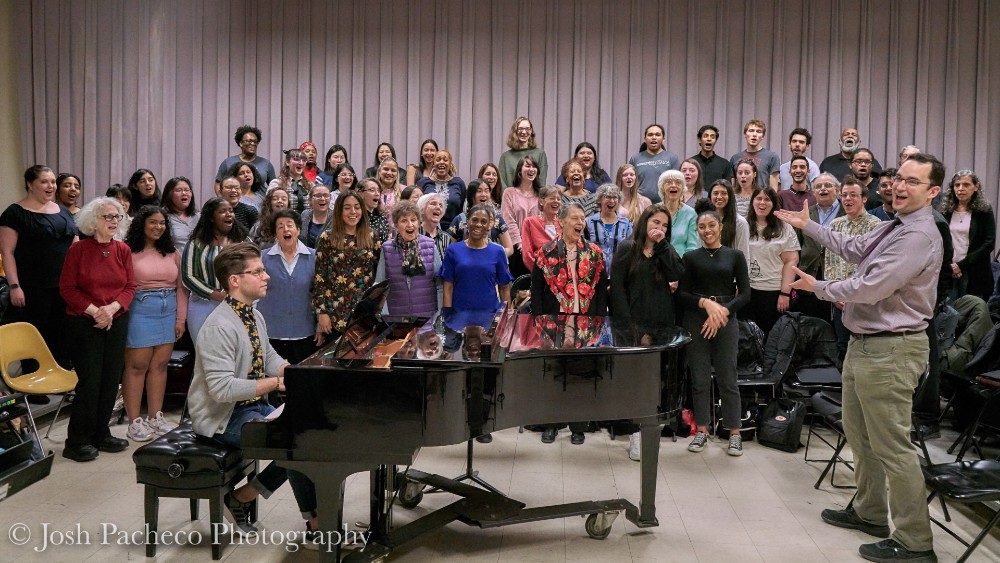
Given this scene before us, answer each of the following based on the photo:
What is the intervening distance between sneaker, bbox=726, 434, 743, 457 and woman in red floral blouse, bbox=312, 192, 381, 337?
8.12ft

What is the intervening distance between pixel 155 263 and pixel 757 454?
12.9 feet

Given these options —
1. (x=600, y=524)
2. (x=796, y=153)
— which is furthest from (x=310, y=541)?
(x=796, y=153)

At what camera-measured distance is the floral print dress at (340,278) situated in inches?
206

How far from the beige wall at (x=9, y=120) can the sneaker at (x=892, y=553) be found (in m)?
8.65

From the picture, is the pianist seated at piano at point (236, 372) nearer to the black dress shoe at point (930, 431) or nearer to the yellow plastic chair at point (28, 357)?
the yellow plastic chair at point (28, 357)

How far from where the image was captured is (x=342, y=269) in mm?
5227

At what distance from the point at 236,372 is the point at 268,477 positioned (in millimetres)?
464

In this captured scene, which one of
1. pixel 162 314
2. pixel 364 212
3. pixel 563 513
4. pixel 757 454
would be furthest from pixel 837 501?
pixel 162 314

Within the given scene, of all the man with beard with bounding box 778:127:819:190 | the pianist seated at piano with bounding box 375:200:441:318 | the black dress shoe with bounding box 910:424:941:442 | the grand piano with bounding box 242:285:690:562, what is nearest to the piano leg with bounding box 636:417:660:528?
the grand piano with bounding box 242:285:690:562

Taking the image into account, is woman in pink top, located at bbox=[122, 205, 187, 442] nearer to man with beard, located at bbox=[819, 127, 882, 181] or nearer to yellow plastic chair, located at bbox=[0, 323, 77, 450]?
yellow plastic chair, located at bbox=[0, 323, 77, 450]

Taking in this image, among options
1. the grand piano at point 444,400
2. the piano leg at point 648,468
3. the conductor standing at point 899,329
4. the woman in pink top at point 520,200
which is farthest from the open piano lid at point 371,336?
the woman in pink top at point 520,200

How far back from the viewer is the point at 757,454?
5.26 meters

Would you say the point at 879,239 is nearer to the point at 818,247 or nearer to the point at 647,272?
the point at 647,272

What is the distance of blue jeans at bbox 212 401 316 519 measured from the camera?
3.46 meters
